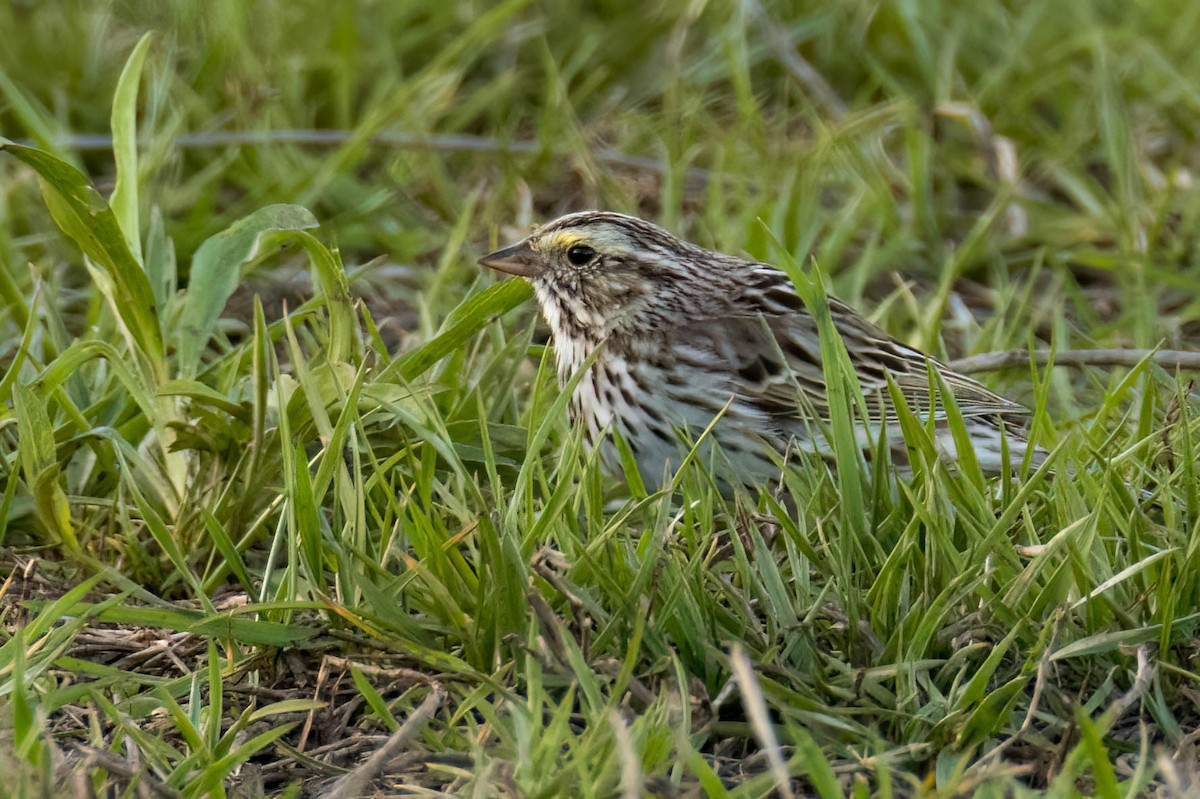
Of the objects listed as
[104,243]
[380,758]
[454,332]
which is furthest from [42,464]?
[380,758]

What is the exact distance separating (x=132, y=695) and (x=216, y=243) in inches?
51.1

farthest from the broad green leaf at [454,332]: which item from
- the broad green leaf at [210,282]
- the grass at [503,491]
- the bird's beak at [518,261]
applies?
the bird's beak at [518,261]

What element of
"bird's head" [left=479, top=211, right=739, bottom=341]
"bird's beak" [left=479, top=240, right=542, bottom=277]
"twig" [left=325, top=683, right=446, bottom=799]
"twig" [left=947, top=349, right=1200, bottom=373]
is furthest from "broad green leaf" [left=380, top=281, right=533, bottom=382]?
"twig" [left=947, top=349, right=1200, bottom=373]

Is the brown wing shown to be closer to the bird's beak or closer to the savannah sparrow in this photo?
the savannah sparrow

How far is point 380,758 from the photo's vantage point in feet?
8.70

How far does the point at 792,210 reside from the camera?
215 inches

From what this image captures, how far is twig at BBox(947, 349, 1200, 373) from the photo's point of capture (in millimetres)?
4121

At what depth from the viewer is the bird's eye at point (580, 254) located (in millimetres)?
4574

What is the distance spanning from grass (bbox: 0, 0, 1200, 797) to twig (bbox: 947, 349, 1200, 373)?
0.25 feet

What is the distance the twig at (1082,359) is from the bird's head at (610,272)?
2.28 feet

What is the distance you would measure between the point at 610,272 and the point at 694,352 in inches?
15.6

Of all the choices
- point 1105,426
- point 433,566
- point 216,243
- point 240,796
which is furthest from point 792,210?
point 240,796

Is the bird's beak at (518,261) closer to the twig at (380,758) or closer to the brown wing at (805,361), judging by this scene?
the brown wing at (805,361)

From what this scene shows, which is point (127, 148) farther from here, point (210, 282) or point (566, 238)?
point (566, 238)
